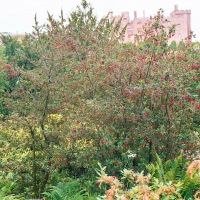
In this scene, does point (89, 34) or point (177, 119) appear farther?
point (89, 34)

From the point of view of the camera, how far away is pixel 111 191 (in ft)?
11.1

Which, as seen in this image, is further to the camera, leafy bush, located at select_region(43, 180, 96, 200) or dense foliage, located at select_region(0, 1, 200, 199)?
dense foliage, located at select_region(0, 1, 200, 199)

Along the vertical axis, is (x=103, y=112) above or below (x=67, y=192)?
above

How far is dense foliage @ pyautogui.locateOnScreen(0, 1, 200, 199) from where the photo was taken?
5.42 meters

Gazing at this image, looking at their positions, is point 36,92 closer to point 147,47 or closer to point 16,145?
point 16,145

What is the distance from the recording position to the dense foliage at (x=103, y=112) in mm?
5419

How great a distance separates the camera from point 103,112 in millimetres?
5473

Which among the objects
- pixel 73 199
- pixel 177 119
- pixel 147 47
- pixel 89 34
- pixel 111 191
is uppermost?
pixel 89 34

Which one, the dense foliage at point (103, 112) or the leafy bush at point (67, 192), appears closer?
the leafy bush at point (67, 192)

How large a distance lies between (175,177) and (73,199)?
168 centimetres

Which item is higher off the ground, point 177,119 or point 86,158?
point 177,119

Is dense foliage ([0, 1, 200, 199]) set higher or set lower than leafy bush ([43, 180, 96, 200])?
higher

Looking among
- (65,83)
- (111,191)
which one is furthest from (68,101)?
(111,191)

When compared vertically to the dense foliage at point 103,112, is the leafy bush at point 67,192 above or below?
below
